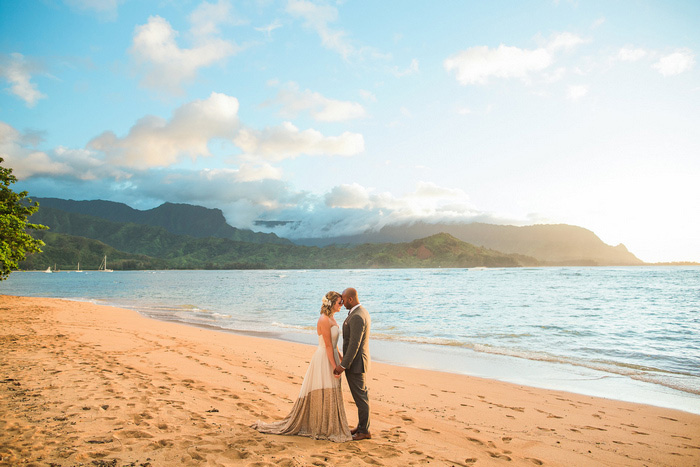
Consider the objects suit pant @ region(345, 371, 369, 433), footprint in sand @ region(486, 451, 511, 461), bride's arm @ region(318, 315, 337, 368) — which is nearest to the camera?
bride's arm @ region(318, 315, 337, 368)

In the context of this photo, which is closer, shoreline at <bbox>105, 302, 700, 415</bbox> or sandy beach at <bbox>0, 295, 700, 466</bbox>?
sandy beach at <bbox>0, 295, 700, 466</bbox>

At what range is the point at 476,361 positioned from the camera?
13062 millimetres

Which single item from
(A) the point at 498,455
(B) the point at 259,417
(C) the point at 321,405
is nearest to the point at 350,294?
(C) the point at 321,405

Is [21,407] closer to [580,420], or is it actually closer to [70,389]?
[70,389]

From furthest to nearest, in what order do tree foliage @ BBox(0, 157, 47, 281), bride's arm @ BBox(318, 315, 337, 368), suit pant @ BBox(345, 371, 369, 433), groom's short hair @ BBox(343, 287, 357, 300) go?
tree foliage @ BBox(0, 157, 47, 281) → suit pant @ BBox(345, 371, 369, 433) → groom's short hair @ BBox(343, 287, 357, 300) → bride's arm @ BBox(318, 315, 337, 368)

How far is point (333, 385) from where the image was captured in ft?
17.4

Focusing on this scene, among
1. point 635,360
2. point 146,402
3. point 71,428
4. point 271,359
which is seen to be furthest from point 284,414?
point 635,360

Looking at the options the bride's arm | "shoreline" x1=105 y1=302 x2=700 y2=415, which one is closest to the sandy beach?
"shoreline" x1=105 y1=302 x2=700 y2=415

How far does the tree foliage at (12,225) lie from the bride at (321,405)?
1739 cm

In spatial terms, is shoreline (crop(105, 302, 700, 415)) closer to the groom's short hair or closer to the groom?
the groom

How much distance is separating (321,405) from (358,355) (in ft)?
2.91

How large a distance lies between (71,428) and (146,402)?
1377mm

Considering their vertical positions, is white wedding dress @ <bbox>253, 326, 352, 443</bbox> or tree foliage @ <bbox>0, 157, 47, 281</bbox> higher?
tree foliage @ <bbox>0, 157, 47, 281</bbox>

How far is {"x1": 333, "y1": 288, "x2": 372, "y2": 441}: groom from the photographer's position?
5234 mm
